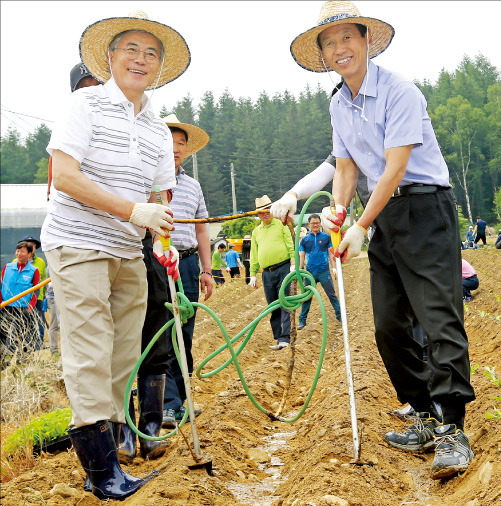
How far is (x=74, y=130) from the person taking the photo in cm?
257

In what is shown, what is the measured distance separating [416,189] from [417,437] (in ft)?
4.05

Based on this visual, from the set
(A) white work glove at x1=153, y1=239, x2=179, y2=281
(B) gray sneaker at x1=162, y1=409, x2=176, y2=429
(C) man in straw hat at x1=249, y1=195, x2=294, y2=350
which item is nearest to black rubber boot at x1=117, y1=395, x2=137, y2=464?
(B) gray sneaker at x1=162, y1=409, x2=176, y2=429

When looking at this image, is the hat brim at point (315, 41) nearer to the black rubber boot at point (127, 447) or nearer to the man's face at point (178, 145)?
the man's face at point (178, 145)

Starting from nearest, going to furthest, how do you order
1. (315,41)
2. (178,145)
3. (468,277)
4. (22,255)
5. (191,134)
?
(315,41) < (178,145) < (191,134) < (22,255) < (468,277)

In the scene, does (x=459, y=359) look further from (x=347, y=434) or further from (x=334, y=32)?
(x=334, y=32)

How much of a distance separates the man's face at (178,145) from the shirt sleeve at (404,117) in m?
2.16

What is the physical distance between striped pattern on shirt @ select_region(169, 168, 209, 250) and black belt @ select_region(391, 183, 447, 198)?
209 centimetres

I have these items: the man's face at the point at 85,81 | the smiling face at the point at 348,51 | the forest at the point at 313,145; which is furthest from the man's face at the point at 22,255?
the forest at the point at 313,145

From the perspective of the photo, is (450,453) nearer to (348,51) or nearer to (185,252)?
(348,51)

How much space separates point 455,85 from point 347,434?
6344 cm

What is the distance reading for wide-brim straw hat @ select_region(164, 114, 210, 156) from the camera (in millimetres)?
4516

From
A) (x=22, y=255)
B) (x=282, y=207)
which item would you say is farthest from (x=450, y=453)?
(x=22, y=255)

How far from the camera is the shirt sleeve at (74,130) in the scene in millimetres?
2555

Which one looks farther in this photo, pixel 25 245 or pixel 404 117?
pixel 25 245
